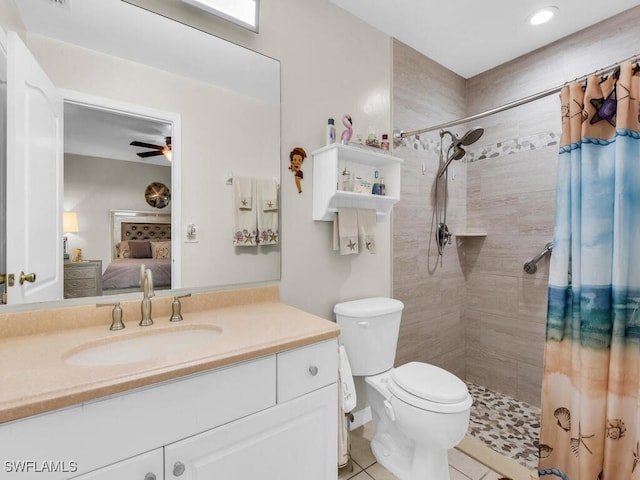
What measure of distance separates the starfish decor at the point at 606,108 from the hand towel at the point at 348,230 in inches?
44.0

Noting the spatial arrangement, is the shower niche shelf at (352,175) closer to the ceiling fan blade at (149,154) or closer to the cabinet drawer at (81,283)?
the ceiling fan blade at (149,154)

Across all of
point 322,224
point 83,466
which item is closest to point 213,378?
point 83,466

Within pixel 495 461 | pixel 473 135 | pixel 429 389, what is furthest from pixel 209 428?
pixel 473 135

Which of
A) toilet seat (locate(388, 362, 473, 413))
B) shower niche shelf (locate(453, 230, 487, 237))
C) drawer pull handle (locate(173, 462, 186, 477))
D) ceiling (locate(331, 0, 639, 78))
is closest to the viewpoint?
drawer pull handle (locate(173, 462, 186, 477))

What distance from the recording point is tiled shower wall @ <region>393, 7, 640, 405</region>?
6.95 ft

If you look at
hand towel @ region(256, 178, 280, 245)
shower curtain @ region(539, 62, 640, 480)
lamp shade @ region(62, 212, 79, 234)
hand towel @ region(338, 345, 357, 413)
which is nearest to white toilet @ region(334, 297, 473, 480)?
hand towel @ region(338, 345, 357, 413)

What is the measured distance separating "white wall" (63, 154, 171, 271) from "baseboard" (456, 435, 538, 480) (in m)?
2.09

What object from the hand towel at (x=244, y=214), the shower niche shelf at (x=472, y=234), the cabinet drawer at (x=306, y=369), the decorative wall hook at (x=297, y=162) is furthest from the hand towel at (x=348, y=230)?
the shower niche shelf at (x=472, y=234)

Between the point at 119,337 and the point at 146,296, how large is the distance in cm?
17

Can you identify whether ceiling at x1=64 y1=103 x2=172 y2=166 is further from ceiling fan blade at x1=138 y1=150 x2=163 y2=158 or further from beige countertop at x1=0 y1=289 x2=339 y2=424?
beige countertop at x1=0 y1=289 x2=339 y2=424

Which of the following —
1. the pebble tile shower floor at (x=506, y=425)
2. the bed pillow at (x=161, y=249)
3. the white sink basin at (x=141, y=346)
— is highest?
the bed pillow at (x=161, y=249)

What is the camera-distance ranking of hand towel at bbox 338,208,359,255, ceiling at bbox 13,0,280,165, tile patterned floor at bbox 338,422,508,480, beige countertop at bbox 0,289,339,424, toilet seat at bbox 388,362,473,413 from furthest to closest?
hand towel at bbox 338,208,359,255
tile patterned floor at bbox 338,422,508,480
toilet seat at bbox 388,362,473,413
ceiling at bbox 13,0,280,165
beige countertop at bbox 0,289,339,424

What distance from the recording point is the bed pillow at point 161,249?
4.12 feet

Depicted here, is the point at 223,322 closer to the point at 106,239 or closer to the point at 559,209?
the point at 106,239
